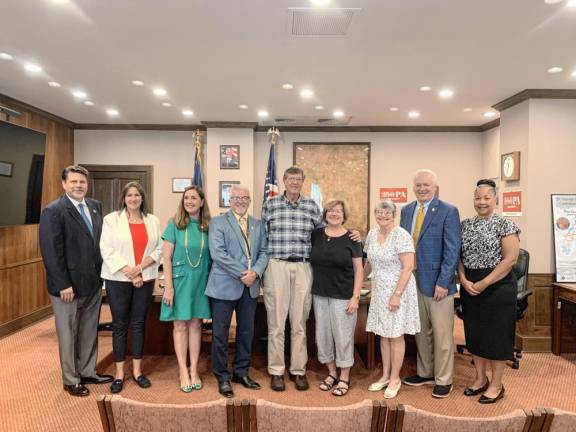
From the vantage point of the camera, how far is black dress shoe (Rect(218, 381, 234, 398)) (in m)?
2.93

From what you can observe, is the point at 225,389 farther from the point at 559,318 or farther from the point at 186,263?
the point at 559,318

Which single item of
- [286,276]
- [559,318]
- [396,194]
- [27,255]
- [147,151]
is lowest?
[559,318]

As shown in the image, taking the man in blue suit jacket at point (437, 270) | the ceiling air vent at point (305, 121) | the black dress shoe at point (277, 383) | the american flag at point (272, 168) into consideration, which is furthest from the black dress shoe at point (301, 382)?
the ceiling air vent at point (305, 121)

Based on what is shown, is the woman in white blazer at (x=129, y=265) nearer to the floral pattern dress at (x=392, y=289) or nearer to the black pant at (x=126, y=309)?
the black pant at (x=126, y=309)

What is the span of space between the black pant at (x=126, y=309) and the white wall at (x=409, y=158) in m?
3.67

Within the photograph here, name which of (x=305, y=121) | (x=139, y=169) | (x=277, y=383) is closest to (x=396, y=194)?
(x=305, y=121)

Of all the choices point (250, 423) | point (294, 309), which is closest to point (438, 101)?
point (294, 309)

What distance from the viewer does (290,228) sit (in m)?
2.99

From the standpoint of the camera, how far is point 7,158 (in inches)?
169

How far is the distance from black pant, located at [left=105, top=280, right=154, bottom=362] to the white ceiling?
5.99ft

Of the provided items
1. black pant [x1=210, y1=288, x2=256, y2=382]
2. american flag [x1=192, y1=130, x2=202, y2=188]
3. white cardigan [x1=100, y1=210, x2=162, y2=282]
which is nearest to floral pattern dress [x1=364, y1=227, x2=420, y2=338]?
black pant [x1=210, y1=288, x2=256, y2=382]

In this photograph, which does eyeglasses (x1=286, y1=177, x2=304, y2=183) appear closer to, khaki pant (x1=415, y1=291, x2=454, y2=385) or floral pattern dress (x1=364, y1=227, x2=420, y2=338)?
floral pattern dress (x1=364, y1=227, x2=420, y2=338)

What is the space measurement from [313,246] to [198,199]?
2.93 ft

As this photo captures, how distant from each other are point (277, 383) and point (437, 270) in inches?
55.9
